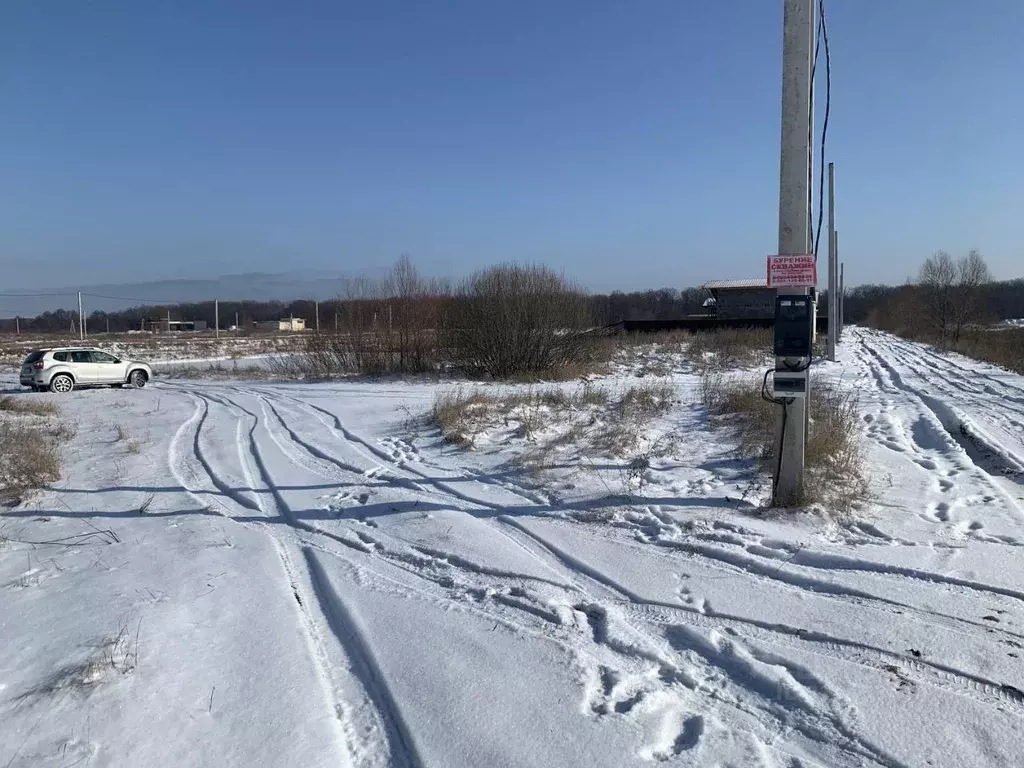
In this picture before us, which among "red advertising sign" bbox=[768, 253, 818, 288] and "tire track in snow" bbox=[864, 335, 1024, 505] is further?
"tire track in snow" bbox=[864, 335, 1024, 505]

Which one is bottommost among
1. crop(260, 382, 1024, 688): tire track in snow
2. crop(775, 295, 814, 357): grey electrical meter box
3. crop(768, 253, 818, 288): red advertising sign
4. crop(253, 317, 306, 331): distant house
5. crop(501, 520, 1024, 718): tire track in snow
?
crop(501, 520, 1024, 718): tire track in snow

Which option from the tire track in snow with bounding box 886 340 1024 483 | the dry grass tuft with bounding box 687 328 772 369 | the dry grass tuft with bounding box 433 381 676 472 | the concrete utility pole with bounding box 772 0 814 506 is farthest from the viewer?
the dry grass tuft with bounding box 687 328 772 369

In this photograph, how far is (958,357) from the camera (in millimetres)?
36406

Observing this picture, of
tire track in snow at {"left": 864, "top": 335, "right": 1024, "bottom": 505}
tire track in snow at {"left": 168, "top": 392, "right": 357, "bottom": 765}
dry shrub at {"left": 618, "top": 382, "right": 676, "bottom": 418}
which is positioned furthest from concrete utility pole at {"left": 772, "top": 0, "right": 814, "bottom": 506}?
dry shrub at {"left": 618, "top": 382, "right": 676, "bottom": 418}

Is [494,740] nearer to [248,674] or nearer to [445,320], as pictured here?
[248,674]

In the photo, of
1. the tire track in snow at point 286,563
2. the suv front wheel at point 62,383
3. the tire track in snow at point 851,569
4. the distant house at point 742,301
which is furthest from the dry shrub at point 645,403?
the distant house at point 742,301

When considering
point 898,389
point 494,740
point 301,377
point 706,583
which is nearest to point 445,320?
point 301,377

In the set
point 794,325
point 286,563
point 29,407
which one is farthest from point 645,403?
point 29,407

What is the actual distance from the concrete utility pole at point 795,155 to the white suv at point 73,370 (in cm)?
2468

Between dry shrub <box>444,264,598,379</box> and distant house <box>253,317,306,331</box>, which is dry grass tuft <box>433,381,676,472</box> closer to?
dry shrub <box>444,264,598,379</box>

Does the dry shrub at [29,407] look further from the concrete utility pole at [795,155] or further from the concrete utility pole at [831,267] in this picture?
the concrete utility pole at [831,267]

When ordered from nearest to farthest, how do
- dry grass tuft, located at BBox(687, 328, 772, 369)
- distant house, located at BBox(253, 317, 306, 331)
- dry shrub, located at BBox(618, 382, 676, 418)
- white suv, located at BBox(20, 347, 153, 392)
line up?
dry shrub, located at BBox(618, 382, 676, 418)
white suv, located at BBox(20, 347, 153, 392)
dry grass tuft, located at BBox(687, 328, 772, 369)
distant house, located at BBox(253, 317, 306, 331)

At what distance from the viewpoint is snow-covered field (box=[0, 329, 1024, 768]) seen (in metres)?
3.27

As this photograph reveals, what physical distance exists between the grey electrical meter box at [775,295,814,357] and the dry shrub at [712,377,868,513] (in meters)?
1.41
